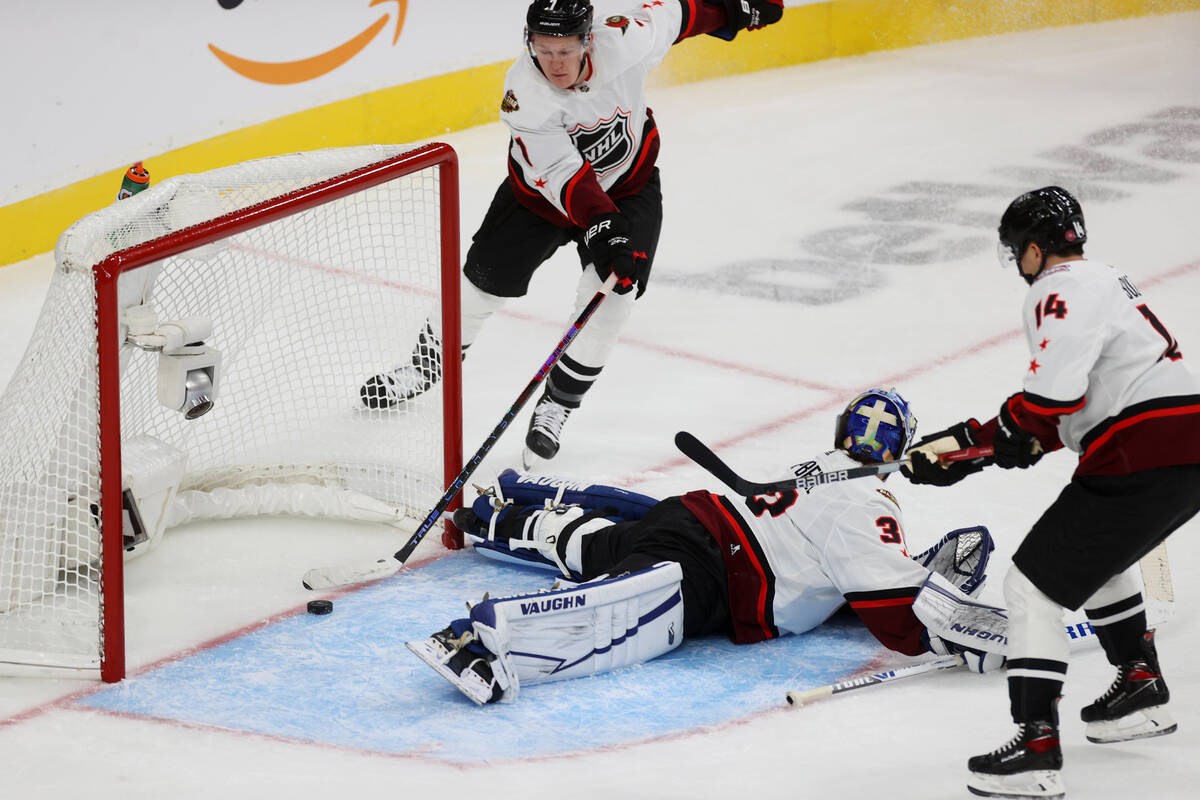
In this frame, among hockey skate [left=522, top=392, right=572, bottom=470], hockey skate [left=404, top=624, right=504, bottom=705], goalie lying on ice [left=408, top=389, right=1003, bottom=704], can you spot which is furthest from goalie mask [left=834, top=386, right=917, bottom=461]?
hockey skate [left=522, top=392, right=572, bottom=470]

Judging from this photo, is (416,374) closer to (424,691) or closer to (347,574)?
(347,574)

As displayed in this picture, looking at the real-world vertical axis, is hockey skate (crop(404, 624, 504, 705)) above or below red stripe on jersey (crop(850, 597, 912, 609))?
below

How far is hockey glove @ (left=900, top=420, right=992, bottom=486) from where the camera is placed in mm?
2570

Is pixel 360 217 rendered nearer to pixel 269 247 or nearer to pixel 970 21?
pixel 269 247

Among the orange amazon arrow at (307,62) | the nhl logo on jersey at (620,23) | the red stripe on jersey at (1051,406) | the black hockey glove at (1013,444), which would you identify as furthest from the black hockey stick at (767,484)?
the orange amazon arrow at (307,62)

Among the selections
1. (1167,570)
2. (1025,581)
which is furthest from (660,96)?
(1025,581)

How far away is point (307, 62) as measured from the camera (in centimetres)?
593

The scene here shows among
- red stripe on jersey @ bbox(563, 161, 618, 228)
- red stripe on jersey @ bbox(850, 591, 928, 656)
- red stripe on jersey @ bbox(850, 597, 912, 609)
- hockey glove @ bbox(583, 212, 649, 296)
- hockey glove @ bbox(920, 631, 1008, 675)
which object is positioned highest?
red stripe on jersey @ bbox(563, 161, 618, 228)

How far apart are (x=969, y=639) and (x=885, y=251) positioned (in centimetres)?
295

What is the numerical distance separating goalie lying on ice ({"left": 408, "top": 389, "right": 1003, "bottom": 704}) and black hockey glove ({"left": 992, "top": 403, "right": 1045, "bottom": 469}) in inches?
13.2

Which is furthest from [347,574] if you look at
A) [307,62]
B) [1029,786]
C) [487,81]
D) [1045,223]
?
[487,81]

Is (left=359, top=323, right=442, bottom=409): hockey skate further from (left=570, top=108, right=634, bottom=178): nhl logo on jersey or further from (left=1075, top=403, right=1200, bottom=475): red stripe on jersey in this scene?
(left=1075, top=403, right=1200, bottom=475): red stripe on jersey

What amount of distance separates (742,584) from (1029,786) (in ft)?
2.19

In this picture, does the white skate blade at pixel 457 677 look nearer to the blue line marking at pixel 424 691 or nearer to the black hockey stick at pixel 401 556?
the blue line marking at pixel 424 691
